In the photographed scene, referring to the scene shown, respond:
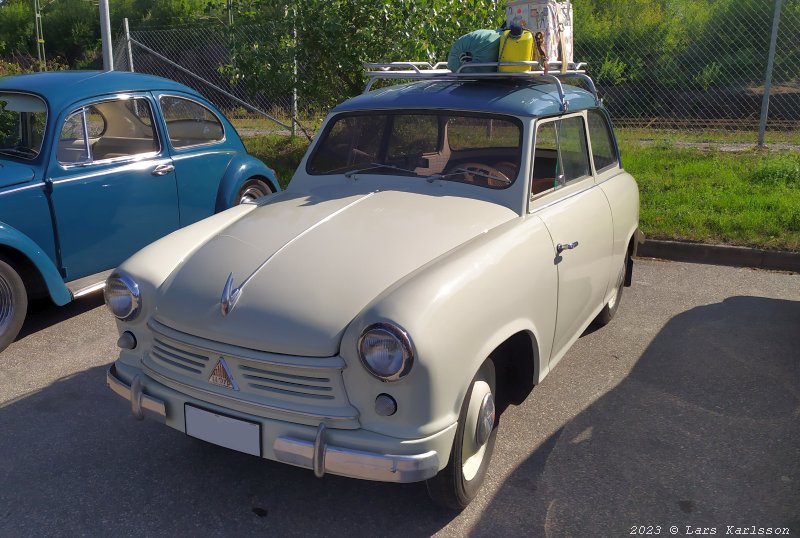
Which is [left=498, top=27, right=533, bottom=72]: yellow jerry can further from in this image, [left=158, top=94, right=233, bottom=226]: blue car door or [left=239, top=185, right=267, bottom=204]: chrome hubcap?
[left=239, top=185, right=267, bottom=204]: chrome hubcap

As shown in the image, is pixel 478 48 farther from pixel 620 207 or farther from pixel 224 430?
pixel 224 430

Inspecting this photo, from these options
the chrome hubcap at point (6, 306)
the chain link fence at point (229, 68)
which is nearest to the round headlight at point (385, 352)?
the chrome hubcap at point (6, 306)

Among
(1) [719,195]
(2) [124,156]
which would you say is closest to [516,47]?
(2) [124,156]

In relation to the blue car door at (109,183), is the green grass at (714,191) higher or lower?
lower

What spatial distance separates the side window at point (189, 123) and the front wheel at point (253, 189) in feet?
1.46

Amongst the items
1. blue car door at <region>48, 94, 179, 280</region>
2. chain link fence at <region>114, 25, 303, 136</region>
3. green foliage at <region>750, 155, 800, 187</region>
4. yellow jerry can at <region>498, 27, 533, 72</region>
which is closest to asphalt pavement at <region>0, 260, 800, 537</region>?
blue car door at <region>48, 94, 179, 280</region>

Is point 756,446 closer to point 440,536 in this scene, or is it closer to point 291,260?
point 440,536

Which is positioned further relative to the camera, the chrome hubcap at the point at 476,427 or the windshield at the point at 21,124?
the windshield at the point at 21,124

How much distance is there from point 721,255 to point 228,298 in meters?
5.13

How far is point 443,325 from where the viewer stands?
2.63m

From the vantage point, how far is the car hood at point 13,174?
4.66 metres

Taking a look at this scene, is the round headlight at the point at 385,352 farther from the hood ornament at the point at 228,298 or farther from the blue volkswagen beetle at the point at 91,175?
the blue volkswagen beetle at the point at 91,175

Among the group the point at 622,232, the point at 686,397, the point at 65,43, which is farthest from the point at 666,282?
the point at 65,43

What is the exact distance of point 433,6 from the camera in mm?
7934
